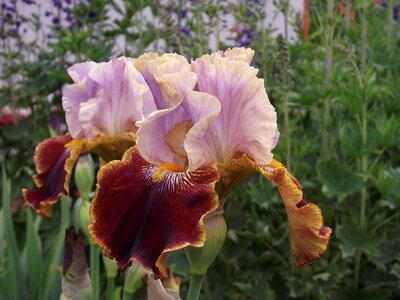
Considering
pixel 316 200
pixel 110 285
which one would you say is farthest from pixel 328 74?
pixel 110 285

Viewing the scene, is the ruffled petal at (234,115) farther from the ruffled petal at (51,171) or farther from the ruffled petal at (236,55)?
the ruffled petal at (51,171)

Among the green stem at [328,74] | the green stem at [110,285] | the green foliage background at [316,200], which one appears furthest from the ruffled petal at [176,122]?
the green stem at [328,74]

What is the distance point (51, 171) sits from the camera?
123 centimetres

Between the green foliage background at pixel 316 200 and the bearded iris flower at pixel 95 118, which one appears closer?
the bearded iris flower at pixel 95 118

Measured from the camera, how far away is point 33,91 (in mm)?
2996

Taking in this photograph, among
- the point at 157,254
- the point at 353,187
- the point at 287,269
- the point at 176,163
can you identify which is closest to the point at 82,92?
the point at 176,163

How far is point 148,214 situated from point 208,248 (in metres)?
0.10

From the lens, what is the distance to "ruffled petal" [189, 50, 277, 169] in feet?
2.76

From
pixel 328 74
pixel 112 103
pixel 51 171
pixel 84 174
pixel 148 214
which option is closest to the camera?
pixel 148 214

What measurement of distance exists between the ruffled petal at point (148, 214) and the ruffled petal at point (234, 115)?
0.06m

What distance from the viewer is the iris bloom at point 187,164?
77 centimetres

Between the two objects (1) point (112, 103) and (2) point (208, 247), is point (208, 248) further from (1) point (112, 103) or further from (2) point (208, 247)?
(1) point (112, 103)

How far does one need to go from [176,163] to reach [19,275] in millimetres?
893

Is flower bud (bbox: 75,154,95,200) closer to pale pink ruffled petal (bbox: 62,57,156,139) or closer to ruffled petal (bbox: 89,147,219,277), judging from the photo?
pale pink ruffled petal (bbox: 62,57,156,139)
